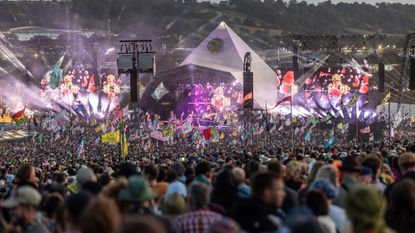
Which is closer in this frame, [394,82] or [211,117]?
[211,117]

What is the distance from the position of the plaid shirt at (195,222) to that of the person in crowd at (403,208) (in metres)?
1.49

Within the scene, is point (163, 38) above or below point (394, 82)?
above

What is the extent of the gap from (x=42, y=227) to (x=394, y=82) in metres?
86.4

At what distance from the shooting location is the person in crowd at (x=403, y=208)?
6.50m

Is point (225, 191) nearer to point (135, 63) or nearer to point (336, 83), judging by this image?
point (135, 63)

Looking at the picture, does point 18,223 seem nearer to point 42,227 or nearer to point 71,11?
point 42,227

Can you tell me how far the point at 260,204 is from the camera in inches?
251

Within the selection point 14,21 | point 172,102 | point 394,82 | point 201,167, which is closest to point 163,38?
point 14,21

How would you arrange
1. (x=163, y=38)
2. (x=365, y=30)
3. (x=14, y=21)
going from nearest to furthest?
(x=163, y=38) < (x=14, y=21) < (x=365, y=30)

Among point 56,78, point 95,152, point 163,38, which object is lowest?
point 95,152

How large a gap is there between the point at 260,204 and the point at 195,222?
0.54 meters

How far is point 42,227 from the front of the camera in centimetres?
646

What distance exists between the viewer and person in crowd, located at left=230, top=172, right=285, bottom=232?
20.7 ft

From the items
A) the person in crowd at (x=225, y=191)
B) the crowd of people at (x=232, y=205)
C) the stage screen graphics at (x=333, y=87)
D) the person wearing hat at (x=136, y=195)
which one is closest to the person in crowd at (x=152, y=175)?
the crowd of people at (x=232, y=205)
